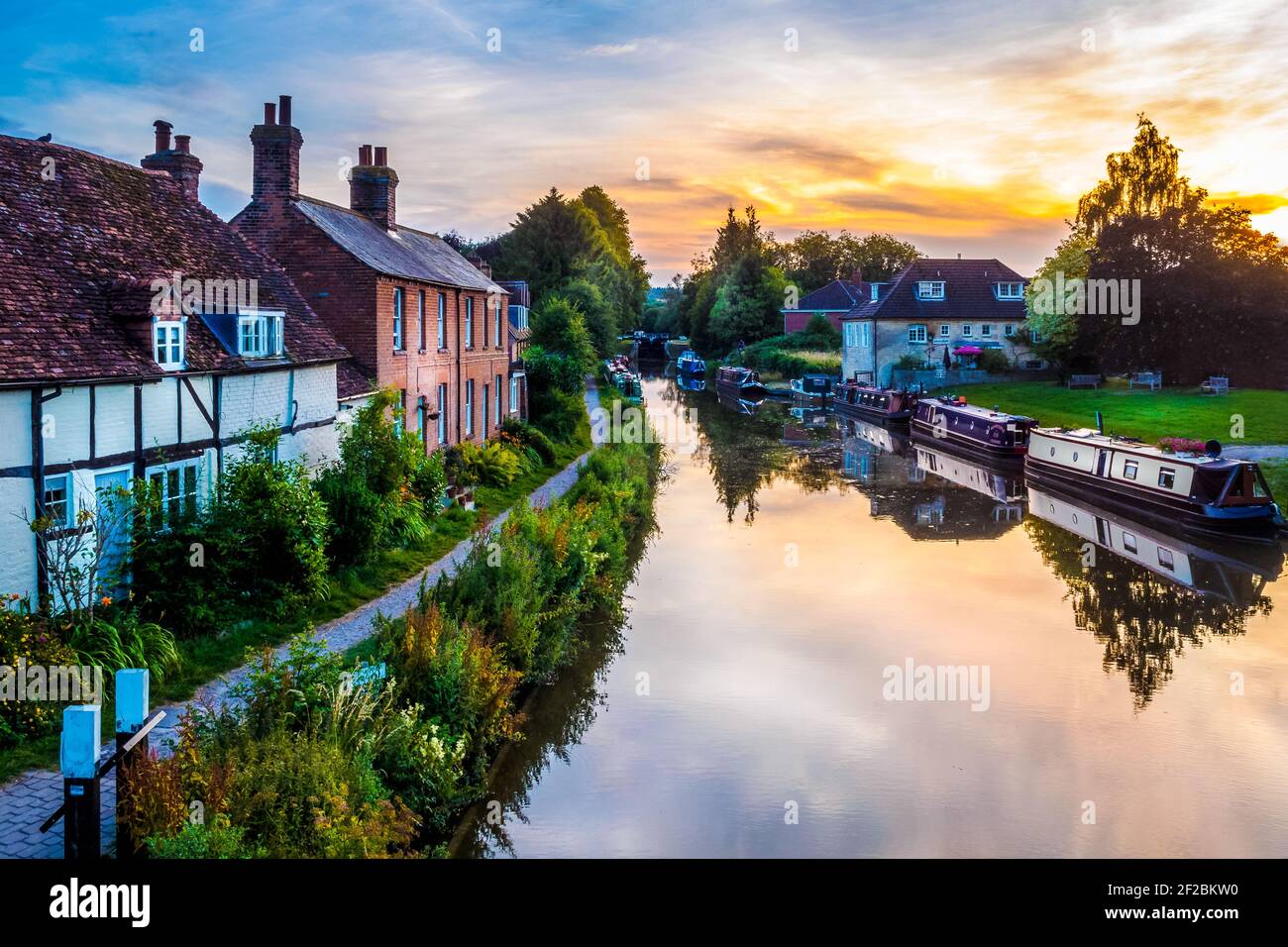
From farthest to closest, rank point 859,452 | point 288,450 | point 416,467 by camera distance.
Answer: point 859,452 < point 416,467 < point 288,450

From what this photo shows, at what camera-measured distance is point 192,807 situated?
742 centimetres

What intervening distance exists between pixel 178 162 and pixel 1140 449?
24203 mm

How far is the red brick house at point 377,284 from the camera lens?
2208 centimetres

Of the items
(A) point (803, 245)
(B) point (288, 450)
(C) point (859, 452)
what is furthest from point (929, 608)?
(A) point (803, 245)

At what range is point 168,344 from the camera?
13.9m

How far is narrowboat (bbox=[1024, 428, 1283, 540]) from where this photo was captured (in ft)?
78.6

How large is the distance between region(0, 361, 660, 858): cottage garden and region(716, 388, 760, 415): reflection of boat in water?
3803 cm

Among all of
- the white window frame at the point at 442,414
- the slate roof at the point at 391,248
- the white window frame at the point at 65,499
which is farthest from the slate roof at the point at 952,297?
the white window frame at the point at 65,499

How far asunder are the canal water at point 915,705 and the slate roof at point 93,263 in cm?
671

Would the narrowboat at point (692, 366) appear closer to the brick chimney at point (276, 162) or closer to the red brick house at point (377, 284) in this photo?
the red brick house at point (377, 284)

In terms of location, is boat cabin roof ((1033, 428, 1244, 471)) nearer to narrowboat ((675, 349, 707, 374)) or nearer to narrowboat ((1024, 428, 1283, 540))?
narrowboat ((1024, 428, 1283, 540))

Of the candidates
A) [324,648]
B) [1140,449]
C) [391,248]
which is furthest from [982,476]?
[324,648]
